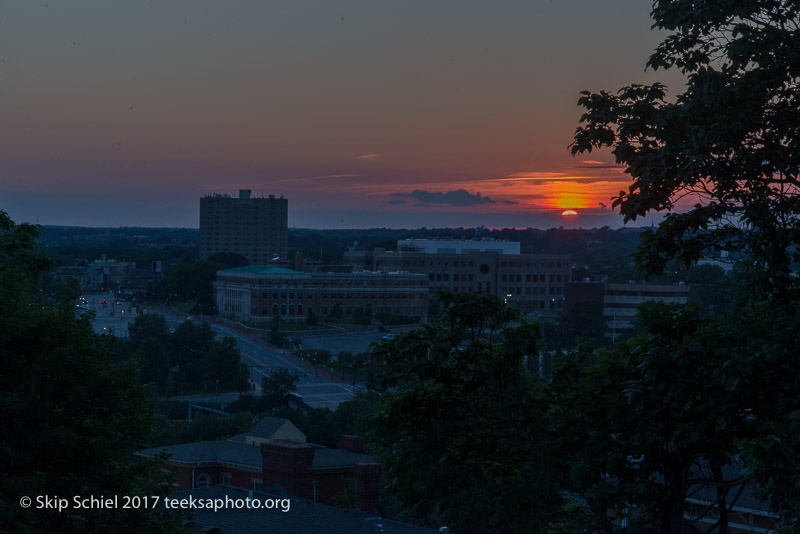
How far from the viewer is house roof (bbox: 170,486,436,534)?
18.3 meters

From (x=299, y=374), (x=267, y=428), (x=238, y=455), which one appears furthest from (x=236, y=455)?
(x=299, y=374)

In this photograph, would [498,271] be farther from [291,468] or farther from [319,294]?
[291,468]

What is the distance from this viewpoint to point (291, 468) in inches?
1032

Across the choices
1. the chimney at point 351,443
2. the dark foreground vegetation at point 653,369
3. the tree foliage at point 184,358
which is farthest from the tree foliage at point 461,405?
the tree foliage at point 184,358

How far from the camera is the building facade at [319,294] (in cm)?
16550

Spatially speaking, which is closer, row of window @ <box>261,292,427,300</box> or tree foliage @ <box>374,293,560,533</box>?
tree foliage @ <box>374,293,560,533</box>

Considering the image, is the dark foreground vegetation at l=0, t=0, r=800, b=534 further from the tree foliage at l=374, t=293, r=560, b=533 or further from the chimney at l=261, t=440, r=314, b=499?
the chimney at l=261, t=440, r=314, b=499

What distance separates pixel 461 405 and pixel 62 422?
6.39 metres

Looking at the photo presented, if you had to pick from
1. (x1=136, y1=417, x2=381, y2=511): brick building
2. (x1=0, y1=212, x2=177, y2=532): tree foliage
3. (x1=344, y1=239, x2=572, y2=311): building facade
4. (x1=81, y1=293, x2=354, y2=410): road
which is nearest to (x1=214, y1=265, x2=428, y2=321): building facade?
(x1=344, y1=239, x2=572, y2=311): building facade

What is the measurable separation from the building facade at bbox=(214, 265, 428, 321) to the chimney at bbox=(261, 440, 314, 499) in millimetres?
135104

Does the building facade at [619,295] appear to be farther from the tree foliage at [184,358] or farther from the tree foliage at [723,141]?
the tree foliage at [723,141]

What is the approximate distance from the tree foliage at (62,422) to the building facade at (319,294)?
146m

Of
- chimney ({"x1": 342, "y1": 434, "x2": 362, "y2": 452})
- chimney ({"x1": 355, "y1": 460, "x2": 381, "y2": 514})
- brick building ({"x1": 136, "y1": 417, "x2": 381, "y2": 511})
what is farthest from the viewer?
chimney ({"x1": 342, "y1": 434, "x2": 362, "y2": 452})

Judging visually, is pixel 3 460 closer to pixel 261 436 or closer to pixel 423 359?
pixel 423 359
